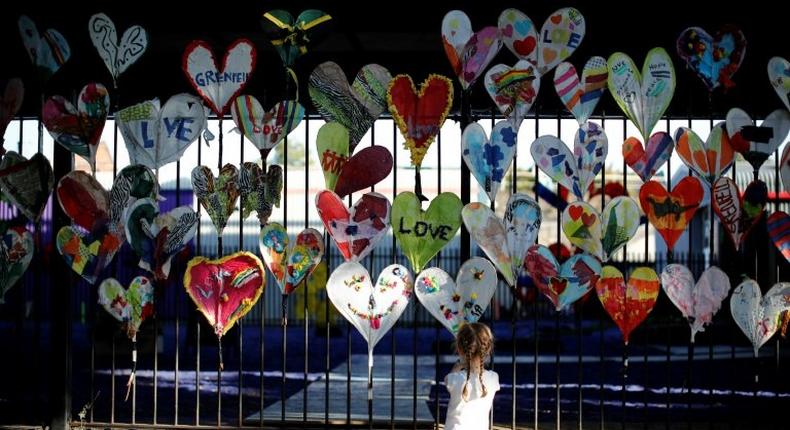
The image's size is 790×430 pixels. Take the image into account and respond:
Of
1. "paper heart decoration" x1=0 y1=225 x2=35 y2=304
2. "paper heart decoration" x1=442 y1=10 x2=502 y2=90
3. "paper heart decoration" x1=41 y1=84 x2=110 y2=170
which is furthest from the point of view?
"paper heart decoration" x1=0 y1=225 x2=35 y2=304

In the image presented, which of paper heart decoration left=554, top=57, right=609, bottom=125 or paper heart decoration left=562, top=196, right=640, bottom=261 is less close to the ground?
paper heart decoration left=554, top=57, right=609, bottom=125

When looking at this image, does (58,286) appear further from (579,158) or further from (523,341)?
(523,341)

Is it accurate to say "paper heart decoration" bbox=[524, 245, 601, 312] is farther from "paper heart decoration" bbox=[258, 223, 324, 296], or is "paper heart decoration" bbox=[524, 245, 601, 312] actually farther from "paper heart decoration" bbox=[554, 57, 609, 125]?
"paper heart decoration" bbox=[258, 223, 324, 296]

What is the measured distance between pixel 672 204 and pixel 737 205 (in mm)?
351

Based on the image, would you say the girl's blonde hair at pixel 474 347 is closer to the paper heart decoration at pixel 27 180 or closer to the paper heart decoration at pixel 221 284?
the paper heart decoration at pixel 221 284

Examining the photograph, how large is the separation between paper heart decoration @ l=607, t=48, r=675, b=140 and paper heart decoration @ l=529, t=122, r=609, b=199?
0.75 ft

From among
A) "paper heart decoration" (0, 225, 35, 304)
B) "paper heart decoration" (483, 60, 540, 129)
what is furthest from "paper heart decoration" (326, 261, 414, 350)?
"paper heart decoration" (0, 225, 35, 304)

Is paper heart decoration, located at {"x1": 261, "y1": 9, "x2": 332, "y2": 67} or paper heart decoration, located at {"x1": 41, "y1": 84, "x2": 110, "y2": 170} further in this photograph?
paper heart decoration, located at {"x1": 41, "y1": 84, "x2": 110, "y2": 170}

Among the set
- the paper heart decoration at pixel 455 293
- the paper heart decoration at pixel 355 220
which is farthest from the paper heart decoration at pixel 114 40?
the paper heart decoration at pixel 455 293

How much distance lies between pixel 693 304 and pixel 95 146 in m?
3.53

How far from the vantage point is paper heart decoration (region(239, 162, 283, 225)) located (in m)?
5.36

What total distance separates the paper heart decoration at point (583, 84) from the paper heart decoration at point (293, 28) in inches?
52.1

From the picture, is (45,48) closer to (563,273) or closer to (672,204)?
(563,273)

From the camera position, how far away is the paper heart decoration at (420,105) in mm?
5262
